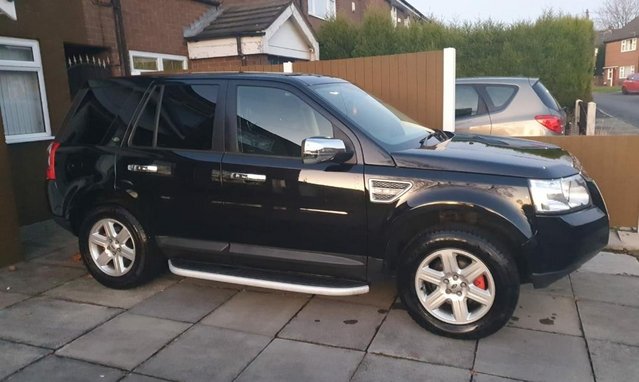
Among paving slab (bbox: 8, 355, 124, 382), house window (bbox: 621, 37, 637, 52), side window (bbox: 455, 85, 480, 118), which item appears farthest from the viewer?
house window (bbox: 621, 37, 637, 52)

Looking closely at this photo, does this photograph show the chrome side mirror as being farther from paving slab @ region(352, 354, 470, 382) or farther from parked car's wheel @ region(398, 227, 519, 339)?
paving slab @ region(352, 354, 470, 382)

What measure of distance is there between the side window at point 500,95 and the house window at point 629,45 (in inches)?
2179

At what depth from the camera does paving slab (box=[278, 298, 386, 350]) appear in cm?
366

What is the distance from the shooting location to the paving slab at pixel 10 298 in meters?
4.48

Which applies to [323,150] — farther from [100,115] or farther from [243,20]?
[243,20]

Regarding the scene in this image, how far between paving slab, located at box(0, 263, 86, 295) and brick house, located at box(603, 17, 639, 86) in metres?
58.6

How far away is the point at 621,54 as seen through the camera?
5431cm

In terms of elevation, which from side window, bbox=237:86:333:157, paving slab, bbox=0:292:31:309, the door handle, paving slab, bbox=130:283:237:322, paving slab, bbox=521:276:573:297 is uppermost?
side window, bbox=237:86:333:157

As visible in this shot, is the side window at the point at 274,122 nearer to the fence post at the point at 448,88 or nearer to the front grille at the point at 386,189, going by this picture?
the front grille at the point at 386,189

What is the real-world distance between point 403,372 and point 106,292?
288cm

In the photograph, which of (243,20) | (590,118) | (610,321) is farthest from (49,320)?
(590,118)

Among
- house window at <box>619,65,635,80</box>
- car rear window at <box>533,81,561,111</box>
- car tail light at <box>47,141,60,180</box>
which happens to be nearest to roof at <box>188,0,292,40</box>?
car rear window at <box>533,81,561,111</box>

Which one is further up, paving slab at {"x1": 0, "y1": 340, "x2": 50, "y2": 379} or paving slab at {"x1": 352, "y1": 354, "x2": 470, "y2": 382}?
paving slab at {"x1": 0, "y1": 340, "x2": 50, "y2": 379}

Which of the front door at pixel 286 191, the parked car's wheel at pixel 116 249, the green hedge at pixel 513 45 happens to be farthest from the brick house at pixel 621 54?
the parked car's wheel at pixel 116 249
